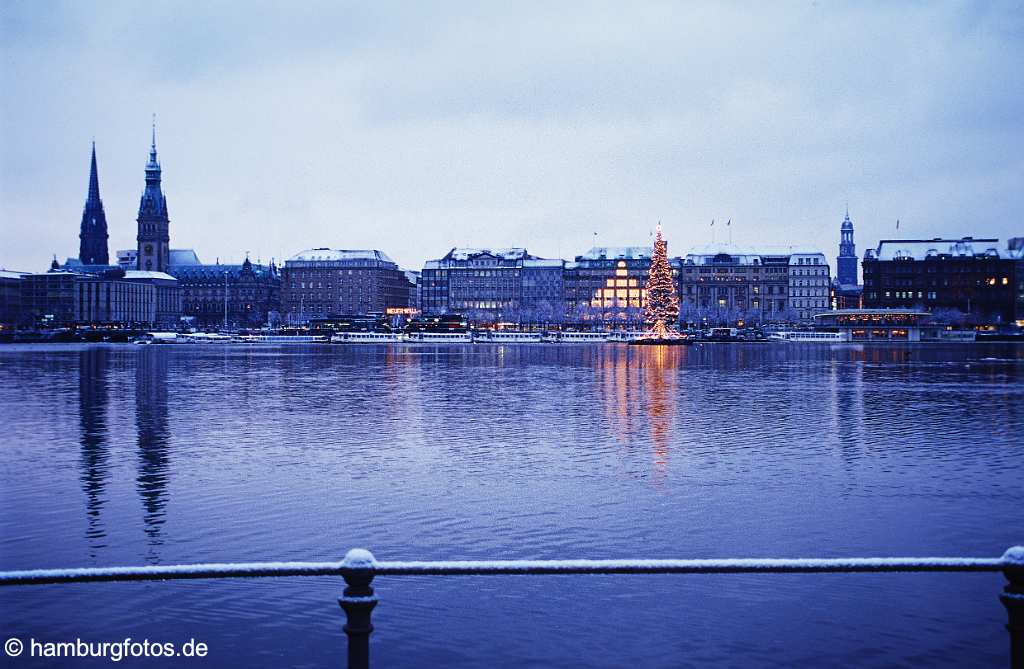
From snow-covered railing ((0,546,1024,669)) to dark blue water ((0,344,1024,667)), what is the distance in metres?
5.34

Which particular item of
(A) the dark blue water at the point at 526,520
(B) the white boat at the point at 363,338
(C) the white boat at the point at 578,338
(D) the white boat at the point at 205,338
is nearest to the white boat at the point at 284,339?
(B) the white boat at the point at 363,338

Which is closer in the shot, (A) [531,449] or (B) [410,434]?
(A) [531,449]

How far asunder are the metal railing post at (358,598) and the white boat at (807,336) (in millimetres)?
159808

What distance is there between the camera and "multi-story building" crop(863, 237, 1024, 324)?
608 feet

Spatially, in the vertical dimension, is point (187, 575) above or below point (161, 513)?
above

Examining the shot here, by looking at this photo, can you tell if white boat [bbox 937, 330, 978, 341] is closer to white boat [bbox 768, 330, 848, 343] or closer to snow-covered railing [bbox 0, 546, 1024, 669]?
white boat [bbox 768, 330, 848, 343]

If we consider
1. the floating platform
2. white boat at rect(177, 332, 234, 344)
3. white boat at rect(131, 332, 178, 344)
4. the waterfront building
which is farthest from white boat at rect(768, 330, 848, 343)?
white boat at rect(131, 332, 178, 344)

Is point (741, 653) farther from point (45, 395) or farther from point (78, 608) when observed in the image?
point (45, 395)

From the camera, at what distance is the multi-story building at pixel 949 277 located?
608ft

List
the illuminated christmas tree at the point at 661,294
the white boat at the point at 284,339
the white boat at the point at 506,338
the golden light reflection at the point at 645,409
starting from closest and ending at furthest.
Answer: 1. the golden light reflection at the point at 645,409
2. the illuminated christmas tree at the point at 661,294
3. the white boat at the point at 506,338
4. the white boat at the point at 284,339

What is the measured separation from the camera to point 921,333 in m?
163

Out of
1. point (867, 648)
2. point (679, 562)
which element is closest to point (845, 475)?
point (867, 648)

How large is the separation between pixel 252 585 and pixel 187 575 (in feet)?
26.9

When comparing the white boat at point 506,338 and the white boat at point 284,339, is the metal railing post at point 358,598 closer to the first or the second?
the white boat at point 506,338
